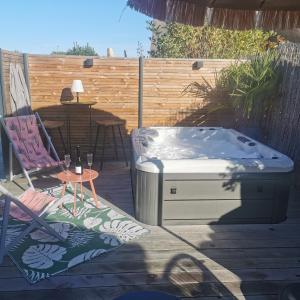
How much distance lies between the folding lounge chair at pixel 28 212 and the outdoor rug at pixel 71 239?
136 millimetres

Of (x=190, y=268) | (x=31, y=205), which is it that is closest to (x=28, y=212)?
(x=31, y=205)

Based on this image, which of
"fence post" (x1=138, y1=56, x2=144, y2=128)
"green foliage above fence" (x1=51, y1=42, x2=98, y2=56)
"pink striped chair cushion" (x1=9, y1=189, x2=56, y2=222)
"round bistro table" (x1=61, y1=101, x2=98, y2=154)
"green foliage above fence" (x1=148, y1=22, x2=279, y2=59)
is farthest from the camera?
"green foliage above fence" (x1=51, y1=42, x2=98, y2=56)

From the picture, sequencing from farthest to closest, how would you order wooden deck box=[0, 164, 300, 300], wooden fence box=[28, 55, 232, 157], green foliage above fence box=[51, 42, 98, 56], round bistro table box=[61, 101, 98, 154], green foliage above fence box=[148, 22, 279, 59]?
1. green foliage above fence box=[51, 42, 98, 56]
2. green foliage above fence box=[148, 22, 279, 59]
3. wooden fence box=[28, 55, 232, 157]
4. round bistro table box=[61, 101, 98, 154]
5. wooden deck box=[0, 164, 300, 300]

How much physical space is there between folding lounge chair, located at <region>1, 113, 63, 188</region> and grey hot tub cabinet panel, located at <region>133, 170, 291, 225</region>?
5.96 feet

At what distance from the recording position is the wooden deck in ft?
8.52

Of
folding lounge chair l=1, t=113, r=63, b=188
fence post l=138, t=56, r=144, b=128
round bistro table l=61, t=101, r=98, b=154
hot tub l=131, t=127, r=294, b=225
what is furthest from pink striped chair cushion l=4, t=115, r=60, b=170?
fence post l=138, t=56, r=144, b=128

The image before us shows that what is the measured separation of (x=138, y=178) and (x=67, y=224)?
956mm

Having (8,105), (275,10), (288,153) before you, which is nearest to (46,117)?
(8,105)

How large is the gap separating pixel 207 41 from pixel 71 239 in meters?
7.88

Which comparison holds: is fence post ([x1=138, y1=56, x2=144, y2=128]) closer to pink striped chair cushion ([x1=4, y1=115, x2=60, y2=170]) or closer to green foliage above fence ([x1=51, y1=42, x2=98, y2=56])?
pink striped chair cushion ([x1=4, y1=115, x2=60, y2=170])

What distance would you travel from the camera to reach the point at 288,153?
5129mm

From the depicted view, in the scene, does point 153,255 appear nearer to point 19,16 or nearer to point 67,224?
point 67,224

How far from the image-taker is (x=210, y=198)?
12.2ft

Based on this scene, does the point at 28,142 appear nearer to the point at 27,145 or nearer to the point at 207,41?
the point at 27,145
